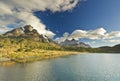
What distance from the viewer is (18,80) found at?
72062 millimetres

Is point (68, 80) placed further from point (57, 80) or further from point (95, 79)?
point (95, 79)

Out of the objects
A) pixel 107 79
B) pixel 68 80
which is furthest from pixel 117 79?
pixel 68 80

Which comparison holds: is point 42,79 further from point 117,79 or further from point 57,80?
point 117,79

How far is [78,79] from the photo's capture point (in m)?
72.5

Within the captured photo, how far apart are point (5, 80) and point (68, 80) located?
1112 inches

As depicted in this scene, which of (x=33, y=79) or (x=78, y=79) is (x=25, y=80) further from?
(x=78, y=79)

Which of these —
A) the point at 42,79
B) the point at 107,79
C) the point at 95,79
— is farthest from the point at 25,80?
the point at 107,79

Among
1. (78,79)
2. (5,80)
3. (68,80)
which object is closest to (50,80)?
(68,80)

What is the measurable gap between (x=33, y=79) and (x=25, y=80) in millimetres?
3905

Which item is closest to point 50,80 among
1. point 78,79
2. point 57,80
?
point 57,80

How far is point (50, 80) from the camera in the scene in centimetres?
7181

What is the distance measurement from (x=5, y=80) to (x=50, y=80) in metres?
20.2

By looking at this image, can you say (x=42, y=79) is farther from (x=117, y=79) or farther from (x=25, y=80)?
(x=117, y=79)

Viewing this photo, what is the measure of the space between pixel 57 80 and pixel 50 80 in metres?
3.16
